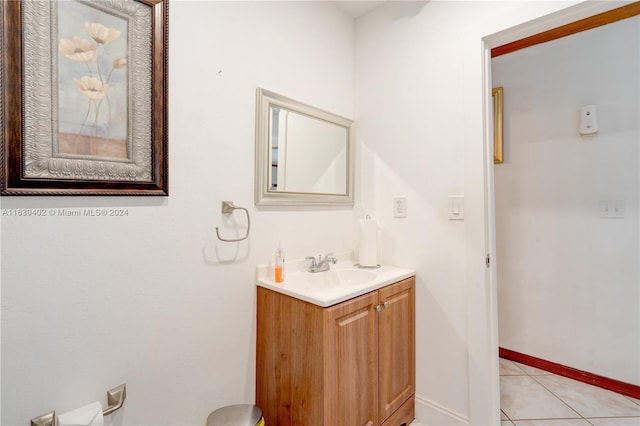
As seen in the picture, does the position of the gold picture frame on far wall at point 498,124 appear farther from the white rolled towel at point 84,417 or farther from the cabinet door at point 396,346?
the white rolled towel at point 84,417

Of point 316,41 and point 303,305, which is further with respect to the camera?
point 316,41

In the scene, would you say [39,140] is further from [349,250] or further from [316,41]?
[349,250]

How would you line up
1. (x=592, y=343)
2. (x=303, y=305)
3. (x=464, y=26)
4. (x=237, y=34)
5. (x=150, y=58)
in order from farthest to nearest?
(x=592, y=343), (x=464, y=26), (x=237, y=34), (x=303, y=305), (x=150, y=58)

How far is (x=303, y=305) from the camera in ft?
4.37

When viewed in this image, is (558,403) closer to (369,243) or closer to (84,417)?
(369,243)

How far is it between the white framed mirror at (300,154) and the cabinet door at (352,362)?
2.29ft

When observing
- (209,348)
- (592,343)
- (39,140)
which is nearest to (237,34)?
(39,140)

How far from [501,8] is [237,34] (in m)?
1.32

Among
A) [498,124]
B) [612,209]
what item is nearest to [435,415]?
[612,209]

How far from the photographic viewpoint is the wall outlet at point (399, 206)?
6.15ft

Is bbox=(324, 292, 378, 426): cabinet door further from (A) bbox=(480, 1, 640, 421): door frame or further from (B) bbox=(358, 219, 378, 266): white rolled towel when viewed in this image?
(A) bbox=(480, 1, 640, 421): door frame

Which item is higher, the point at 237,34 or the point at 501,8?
the point at 501,8

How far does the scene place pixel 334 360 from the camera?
4.17 ft

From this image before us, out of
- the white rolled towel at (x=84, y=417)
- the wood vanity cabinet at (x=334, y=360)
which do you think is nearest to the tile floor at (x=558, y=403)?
the wood vanity cabinet at (x=334, y=360)
